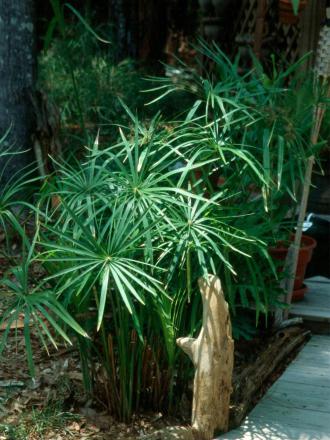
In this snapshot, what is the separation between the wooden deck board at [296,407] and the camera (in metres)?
3.82

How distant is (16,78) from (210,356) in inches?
131

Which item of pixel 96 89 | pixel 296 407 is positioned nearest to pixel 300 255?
pixel 296 407

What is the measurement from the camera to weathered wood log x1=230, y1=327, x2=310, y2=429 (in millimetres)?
4090

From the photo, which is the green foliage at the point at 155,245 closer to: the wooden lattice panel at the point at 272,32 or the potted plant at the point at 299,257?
the potted plant at the point at 299,257

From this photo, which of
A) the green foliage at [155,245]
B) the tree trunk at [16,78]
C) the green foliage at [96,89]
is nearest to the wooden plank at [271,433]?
the green foliage at [155,245]

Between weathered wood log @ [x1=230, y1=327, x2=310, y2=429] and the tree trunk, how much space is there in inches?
95.3

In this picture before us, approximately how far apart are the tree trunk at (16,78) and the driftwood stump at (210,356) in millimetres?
2939

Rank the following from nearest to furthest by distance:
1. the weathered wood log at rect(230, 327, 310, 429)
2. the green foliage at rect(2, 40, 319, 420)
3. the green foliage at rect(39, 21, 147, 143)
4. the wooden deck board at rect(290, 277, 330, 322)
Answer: the green foliage at rect(2, 40, 319, 420), the weathered wood log at rect(230, 327, 310, 429), the wooden deck board at rect(290, 277, 330, 322), the green foliage at rect(39, 21, 147, 143)

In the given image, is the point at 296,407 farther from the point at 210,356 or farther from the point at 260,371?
the point at 210,356

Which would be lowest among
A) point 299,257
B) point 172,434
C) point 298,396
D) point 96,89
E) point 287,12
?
point 298,396

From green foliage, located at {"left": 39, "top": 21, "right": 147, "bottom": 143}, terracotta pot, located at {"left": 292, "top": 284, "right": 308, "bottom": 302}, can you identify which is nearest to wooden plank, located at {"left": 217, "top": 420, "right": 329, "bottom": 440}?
terracotta pot, located at {"left": 292, "top": 284, "right": 308, "bottom": 302}

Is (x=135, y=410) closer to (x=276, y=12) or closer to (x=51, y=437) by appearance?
(x=51, y=437)

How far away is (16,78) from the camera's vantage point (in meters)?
6.34

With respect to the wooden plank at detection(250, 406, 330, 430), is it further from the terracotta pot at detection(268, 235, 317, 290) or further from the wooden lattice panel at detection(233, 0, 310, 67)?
the wooden lattice panel at detection(233, 0, 310, 67)
